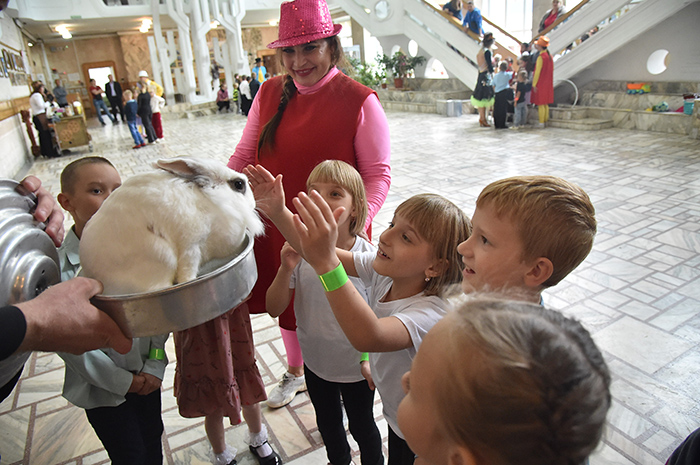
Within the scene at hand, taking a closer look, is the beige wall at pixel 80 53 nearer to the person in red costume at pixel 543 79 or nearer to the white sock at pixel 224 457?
the person in red costume at pixel 543 79

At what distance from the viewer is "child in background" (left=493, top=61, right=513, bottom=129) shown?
1039 centimetres

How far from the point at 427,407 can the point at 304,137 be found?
148 cm

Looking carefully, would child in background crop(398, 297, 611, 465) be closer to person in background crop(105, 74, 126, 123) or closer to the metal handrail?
the metal handrail

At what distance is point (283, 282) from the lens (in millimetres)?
1683

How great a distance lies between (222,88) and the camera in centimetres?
1775

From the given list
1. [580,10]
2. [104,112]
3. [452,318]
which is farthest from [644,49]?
[104,112]

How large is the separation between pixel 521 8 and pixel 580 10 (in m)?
10.2

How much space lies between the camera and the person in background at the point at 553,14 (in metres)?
11.7

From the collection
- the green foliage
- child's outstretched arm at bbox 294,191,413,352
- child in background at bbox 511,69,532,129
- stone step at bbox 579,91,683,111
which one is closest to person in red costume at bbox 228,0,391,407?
child's outstretched arm at bbox 294,191,413,352

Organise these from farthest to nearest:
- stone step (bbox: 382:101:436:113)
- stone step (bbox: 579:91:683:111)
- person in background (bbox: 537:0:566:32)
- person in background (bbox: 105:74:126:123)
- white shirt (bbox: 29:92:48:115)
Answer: person in background (bbox: 105:74:126:123), stone step (bbox: 382:101:436:113), person in background (bbox: 537:0:566:32), white shirt (bbox: 29:92:48:115), stone step (bbox: 579:91:683:111)

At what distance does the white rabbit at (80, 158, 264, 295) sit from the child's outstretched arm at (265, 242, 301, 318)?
528 millimetres

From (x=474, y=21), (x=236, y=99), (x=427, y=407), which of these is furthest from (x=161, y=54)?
(x=427, y=407)

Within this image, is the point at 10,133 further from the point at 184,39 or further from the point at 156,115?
the point at 184,39

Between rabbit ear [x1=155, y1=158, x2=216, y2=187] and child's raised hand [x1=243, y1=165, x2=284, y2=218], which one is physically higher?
rabbit ear [x1=155, y1=158, x2=216, y2=187]
